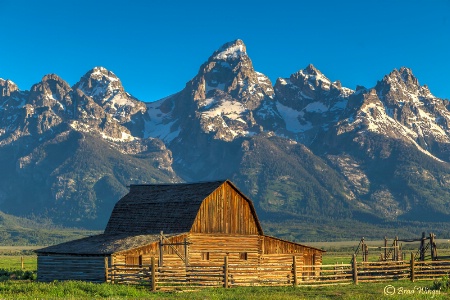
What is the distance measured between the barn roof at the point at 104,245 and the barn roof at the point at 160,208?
2543 millimetres

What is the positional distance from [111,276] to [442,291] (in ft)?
66.8

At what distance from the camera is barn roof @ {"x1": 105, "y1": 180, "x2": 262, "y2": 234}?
61.0 m

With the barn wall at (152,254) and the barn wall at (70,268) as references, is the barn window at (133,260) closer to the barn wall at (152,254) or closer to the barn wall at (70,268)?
the barn wall at (152,254)

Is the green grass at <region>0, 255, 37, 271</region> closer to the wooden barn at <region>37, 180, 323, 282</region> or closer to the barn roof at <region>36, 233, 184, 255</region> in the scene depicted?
the wooden barn at <region>37, 180, 323, 282</region>

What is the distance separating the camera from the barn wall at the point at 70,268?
53.6 m

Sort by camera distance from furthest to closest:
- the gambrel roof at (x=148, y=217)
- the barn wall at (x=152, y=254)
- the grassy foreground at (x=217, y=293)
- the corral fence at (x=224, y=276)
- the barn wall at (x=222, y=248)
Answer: the barn wall at (x=222, y=248), the gambrel roof at (x=148, y=217), the barn wall at (x=152, y=254), the corral fence at (x=224, y=276), the grassy foreground at (x=217, y=293)

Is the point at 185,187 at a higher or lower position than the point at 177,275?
higher

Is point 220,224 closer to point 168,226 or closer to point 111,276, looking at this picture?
point 168,226

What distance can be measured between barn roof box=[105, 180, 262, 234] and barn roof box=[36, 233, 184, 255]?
2543 mm

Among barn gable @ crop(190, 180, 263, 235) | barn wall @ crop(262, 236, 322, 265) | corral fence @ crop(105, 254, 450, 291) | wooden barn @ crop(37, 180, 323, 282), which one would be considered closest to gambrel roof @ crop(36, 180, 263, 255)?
wooden barn @ crop(37, 180, 323, 282)

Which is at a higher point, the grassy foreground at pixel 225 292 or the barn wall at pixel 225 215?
the barn wall at pixel 225 215

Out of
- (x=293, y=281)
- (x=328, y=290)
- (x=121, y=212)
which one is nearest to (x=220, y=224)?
(x=121, y=212)

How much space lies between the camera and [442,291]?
136 feet

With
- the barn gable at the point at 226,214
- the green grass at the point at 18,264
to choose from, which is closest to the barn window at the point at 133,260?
the barn gable at the point at 226,214
